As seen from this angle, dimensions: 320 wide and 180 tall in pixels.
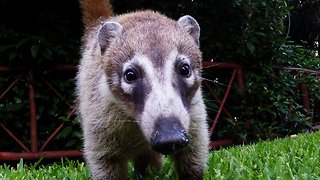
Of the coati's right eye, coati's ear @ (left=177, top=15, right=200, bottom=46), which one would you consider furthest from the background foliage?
the coati's right eye

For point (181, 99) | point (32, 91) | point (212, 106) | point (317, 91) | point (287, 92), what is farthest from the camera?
point (317, 91)

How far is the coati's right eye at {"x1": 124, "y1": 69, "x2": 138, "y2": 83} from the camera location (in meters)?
2.43

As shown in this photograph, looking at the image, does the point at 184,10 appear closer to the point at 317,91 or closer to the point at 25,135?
the point at 25,135

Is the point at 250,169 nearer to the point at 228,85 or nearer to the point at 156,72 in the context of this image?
the point at 156,72

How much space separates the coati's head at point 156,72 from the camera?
2143 mm

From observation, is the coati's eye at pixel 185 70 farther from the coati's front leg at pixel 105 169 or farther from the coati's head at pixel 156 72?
the coati's front leg at pixel 105 169

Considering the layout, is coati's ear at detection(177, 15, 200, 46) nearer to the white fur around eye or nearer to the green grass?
the white fur around eye

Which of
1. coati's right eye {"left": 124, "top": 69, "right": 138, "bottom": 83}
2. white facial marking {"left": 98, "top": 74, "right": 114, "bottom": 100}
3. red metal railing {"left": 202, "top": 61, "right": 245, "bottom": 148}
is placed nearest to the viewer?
coati's right eye {"left": 124, "top": 69, "right": 138, "bottom": 83}

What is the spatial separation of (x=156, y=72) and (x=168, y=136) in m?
0.40

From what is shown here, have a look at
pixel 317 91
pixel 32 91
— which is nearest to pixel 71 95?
pixel 32 91

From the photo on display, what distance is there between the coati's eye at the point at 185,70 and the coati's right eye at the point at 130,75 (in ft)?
0.72

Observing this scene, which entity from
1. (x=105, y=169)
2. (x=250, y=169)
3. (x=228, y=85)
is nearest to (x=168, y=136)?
(x=105, y=169)

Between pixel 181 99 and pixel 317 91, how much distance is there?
697cm

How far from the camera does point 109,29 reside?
278cm
